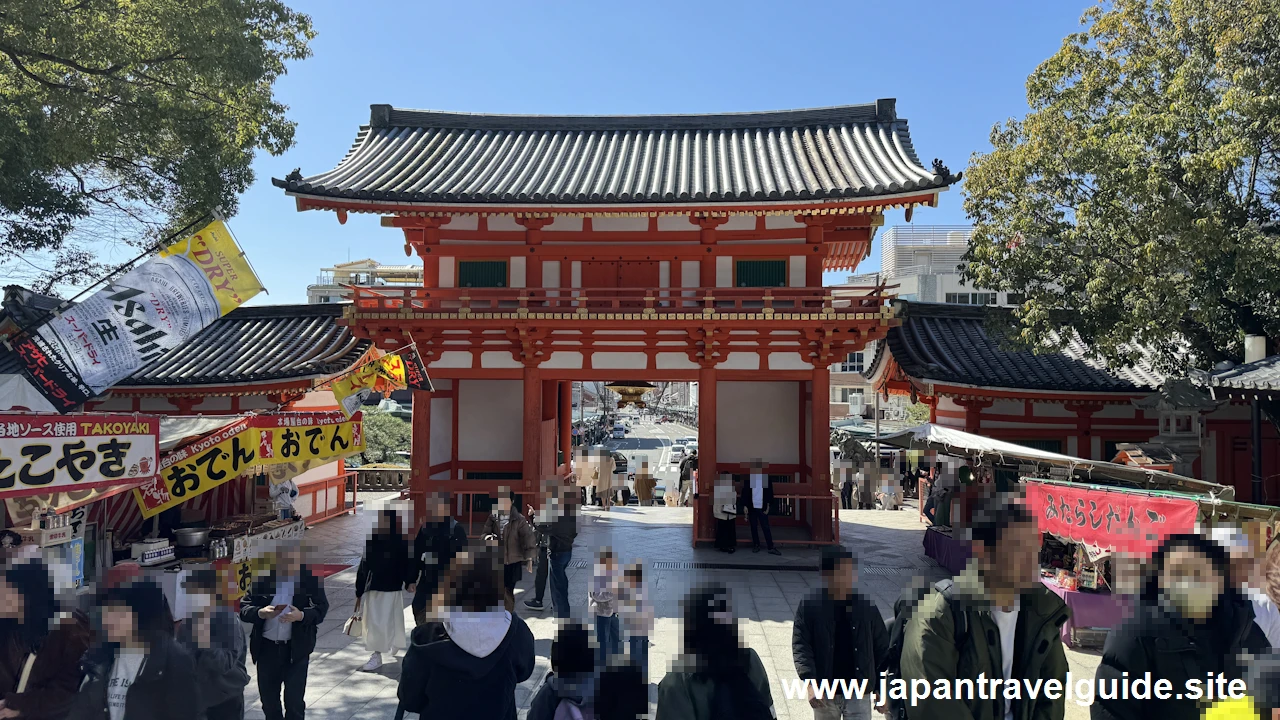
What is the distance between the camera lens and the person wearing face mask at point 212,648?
13.1 feet

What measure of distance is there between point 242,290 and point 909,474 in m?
24.3

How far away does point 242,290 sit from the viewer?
8461 mm

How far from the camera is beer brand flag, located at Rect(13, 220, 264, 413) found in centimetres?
718

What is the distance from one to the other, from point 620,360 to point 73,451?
29.3ft

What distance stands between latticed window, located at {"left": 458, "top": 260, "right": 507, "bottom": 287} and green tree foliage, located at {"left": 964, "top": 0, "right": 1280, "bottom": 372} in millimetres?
9762

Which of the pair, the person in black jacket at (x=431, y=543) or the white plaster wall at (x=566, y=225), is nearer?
the person in black jacket at (x=431, y=543)

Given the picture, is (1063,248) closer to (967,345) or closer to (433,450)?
(967,345)

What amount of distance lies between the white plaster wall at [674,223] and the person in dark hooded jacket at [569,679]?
36.6ft

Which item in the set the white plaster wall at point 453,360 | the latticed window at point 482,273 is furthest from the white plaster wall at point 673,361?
the white plaster wall at point 453,360

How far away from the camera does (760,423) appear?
48.6ft

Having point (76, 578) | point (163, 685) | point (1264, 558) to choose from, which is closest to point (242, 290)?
point (76, 578)

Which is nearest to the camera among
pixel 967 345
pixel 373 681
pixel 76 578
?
pixel 373 681

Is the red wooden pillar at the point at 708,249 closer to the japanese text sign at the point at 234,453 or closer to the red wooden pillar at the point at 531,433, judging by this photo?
the red wooden pillar at the point at 531,433

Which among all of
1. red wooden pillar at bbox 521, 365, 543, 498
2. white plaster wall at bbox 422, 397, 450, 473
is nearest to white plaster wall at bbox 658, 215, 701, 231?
red wooden pillar at bbox 521, 365, 543, 498
